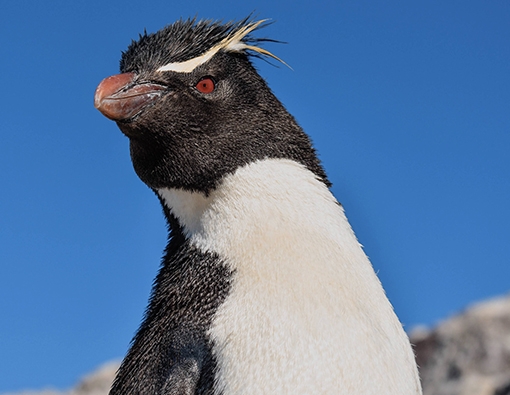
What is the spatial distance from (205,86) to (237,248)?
0.94m

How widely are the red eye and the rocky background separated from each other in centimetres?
Result: 1075

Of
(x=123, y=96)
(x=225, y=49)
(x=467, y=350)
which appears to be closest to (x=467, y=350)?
(x=467, y=350)

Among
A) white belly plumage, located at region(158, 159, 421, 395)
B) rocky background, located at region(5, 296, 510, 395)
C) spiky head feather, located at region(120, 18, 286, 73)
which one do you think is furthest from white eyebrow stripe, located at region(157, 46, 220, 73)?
rocky background, located at region(5, 296, 510, 395)

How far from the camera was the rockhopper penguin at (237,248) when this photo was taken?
139 inches

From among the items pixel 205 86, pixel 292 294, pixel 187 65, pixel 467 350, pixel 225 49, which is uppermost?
pixel 467 350

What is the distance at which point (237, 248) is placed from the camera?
3898mm

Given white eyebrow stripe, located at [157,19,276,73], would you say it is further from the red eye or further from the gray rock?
the gray rock

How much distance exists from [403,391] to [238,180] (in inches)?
52.4

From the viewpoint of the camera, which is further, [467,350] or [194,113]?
[467,350]

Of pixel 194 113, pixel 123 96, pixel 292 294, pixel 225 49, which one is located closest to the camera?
pixel 292 294

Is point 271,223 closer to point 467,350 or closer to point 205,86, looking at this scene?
point 205,86

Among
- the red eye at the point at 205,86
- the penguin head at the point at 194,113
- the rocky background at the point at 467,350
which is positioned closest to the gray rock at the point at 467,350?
the rocky background at the point at 467,350

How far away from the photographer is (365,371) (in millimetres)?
3488

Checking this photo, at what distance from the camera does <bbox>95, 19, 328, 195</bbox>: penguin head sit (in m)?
4.07
